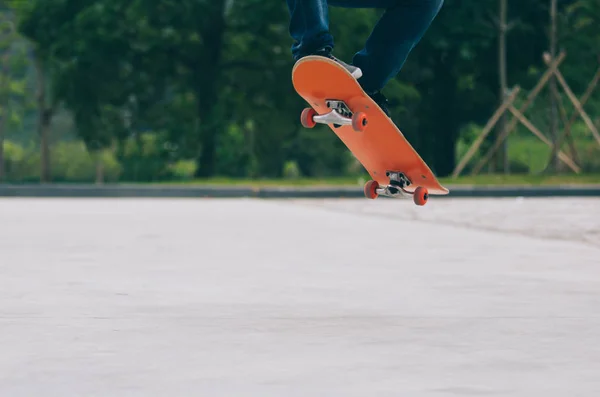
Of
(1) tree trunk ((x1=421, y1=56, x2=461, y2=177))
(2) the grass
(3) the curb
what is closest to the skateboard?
(3) the curb

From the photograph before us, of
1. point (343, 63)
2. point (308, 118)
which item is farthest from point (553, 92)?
point (343, 63)

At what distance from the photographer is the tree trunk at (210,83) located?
107 ft

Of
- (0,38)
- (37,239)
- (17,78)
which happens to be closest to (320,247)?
(37,239)

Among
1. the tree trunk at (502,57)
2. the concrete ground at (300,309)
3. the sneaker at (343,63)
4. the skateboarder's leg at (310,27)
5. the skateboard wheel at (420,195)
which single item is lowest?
the concrete ground at (300,309)

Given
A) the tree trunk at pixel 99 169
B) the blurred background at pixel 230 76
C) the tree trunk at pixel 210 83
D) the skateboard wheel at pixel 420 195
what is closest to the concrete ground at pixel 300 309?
the skateboard wheel at pixel 420 195

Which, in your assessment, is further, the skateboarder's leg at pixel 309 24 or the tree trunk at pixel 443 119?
the tree trunk at pixel 443 119

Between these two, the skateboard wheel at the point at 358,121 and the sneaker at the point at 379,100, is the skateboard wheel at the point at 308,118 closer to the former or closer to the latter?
the sneaker at the point at 379,100

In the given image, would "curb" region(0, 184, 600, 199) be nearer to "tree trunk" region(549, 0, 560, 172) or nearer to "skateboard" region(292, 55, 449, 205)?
"tree trunk" region(549, 0, 560, 172)

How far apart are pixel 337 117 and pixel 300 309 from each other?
5.01 feet

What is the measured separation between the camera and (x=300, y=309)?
8.34 m

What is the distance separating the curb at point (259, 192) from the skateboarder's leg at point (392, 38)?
15744 mm

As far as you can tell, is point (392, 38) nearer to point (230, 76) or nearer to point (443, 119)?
point (230, 76)

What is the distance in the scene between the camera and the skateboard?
7352 mm

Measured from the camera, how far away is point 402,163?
8125 mm
